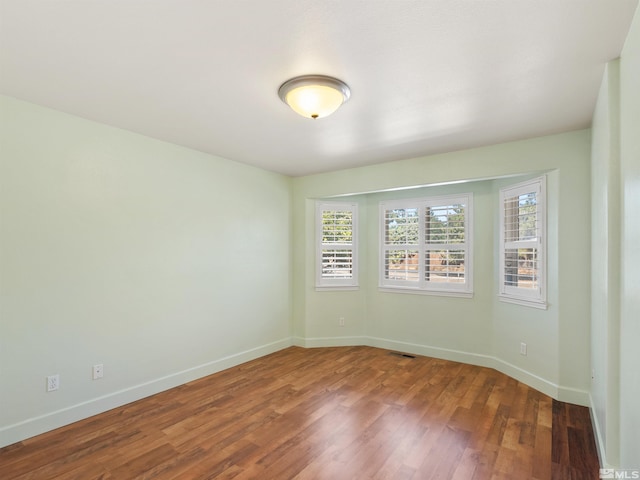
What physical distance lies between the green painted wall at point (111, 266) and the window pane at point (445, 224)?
7.72 ft

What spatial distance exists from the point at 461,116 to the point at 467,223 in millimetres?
1867

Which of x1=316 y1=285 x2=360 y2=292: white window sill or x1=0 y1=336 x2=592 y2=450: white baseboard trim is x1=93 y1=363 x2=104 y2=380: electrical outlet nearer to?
x1=0 y1=336 x2=592 y2=450: white baseboard trim

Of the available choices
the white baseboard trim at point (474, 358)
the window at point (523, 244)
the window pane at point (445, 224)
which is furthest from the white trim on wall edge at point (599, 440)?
the window pane at point (445, 224)

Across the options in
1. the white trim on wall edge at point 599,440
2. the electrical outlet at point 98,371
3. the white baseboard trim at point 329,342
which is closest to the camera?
the white trim on wall edge at point 599,440

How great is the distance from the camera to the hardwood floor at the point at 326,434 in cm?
222

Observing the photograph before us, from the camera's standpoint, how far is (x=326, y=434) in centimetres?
265

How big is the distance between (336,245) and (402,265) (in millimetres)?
999

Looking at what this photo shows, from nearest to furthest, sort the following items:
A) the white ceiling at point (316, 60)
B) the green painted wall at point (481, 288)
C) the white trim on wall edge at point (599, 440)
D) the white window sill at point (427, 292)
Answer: the white ceiling at point (316, 60)
the white trim on wall edge at point (599, 440)
the green painted wall at point (481, 288)
the white window sill at point (427, 292)

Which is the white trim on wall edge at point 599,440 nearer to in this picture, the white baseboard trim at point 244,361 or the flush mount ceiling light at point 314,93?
the white baseboard trim at point 244,361

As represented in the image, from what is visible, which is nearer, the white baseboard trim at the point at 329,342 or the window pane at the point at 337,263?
the white baseboard trim at the point at 329,342

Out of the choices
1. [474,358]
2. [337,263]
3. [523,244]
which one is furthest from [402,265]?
[523,244]

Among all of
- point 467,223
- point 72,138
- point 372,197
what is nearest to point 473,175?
point 467,223

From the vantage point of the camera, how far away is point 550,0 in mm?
1517

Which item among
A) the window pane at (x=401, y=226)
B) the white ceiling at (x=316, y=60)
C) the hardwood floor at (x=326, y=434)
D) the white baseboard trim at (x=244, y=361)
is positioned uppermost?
the white ceiling at (x=316, y=60)
